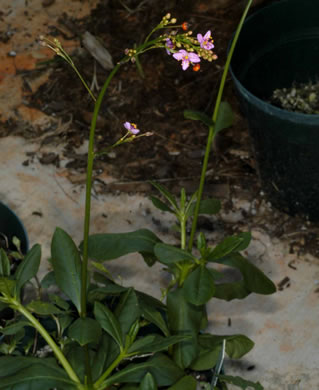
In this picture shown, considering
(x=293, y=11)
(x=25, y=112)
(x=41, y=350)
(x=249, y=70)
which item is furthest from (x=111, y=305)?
(x=25, y=112)

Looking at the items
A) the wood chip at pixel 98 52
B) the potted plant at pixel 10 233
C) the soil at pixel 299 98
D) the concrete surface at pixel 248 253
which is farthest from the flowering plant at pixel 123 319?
the wood chip at pixel 98 52

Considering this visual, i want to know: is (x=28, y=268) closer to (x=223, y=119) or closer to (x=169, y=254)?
(x=169, y=254)

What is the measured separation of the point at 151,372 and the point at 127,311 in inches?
5.7

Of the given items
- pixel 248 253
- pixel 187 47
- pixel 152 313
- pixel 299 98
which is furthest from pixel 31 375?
pixel 299 98

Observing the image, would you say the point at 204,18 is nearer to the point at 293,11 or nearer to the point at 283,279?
the point at 293,11

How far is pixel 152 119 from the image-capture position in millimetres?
2645

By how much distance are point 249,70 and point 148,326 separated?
994 mm

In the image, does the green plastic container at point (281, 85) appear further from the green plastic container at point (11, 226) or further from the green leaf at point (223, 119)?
the green plastic container at point (11, 226)

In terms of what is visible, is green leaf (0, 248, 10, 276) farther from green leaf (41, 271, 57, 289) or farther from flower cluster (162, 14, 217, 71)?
flower cluster (162, 14, 217, 71)

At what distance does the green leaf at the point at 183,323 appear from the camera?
155 centimetres

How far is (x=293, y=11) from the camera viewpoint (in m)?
2.20

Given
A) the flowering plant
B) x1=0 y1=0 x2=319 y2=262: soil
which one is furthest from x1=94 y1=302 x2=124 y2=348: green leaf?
x1=0 y1=0 x2=319 y2=262: soil

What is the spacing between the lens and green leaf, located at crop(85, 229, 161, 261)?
1557 mm

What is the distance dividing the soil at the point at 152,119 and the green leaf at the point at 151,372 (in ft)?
3.03
